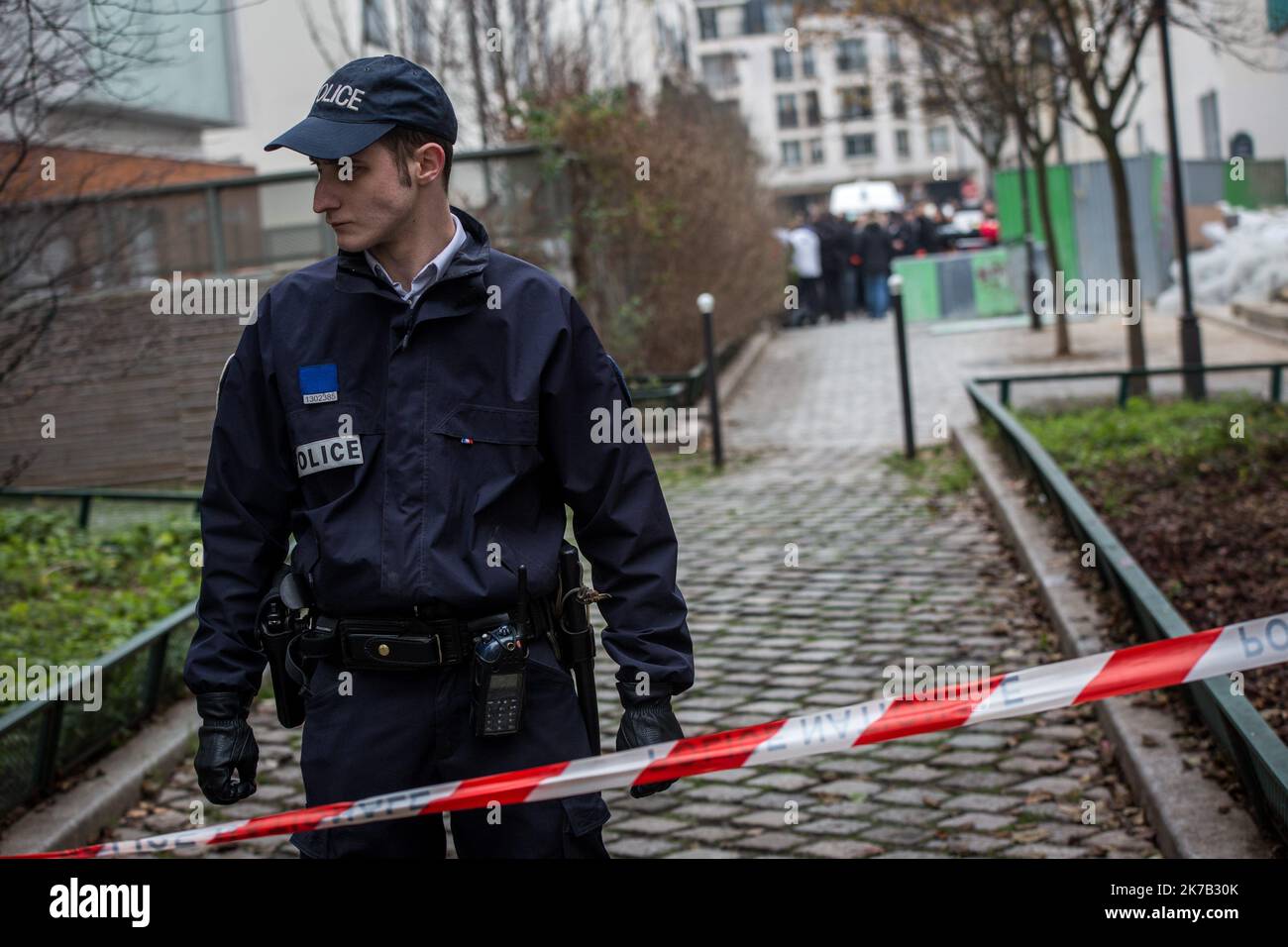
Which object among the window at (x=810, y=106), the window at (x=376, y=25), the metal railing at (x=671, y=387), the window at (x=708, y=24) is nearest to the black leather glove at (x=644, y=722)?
the metal railing at (x=671, y=387)

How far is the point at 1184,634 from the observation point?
481 cm

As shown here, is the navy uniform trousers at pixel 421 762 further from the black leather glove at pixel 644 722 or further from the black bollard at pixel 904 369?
the black bollard at pixel 904 369

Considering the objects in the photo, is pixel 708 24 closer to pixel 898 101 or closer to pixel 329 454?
pixel 898 101

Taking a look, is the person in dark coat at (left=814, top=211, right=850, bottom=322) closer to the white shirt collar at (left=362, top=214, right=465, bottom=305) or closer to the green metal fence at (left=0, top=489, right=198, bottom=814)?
the green metal fence at (left=0, top=489, right=198, bottom=814)

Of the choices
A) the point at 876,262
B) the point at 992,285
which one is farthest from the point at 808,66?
the point at 992,285

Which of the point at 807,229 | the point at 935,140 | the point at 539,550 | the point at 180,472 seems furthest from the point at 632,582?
the point at 935,140

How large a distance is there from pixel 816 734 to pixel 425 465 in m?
0.95

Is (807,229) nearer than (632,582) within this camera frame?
No

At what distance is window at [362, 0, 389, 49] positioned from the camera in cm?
1908

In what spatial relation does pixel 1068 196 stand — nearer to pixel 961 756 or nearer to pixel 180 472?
pixel 180 472
